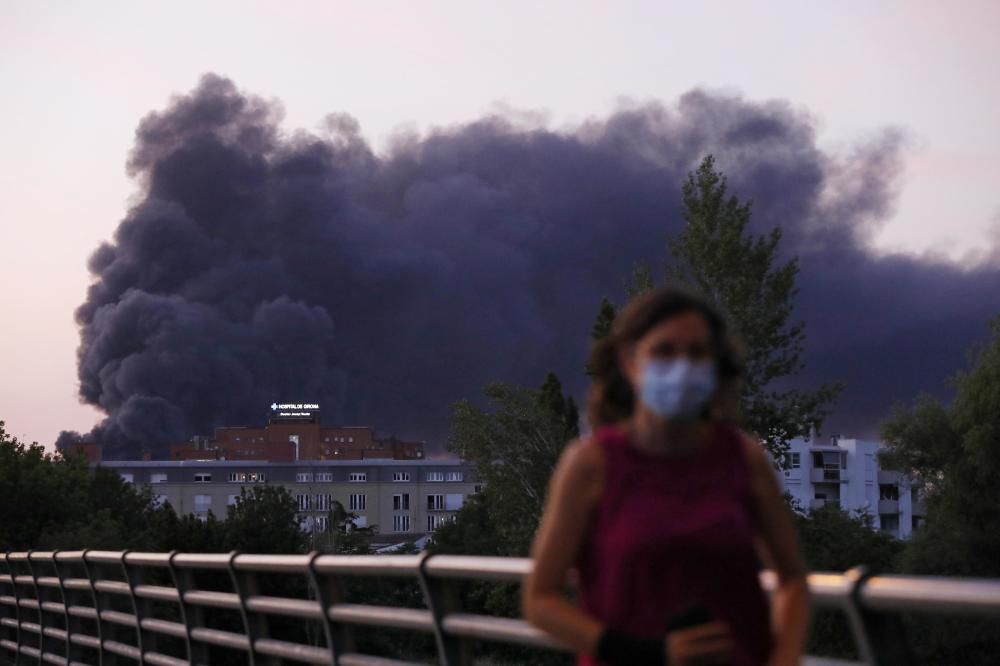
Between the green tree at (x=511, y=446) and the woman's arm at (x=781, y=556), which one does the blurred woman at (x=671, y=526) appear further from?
the green tree at (x=511, y=446)

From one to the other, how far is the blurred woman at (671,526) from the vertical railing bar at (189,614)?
758 cm

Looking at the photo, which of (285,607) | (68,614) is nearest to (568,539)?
(285,607)

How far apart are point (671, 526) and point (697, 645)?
247mm

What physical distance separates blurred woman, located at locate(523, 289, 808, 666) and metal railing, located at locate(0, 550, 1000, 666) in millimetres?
445

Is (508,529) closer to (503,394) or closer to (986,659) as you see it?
(503,394)

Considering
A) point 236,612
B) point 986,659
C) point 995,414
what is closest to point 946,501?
point 995,414

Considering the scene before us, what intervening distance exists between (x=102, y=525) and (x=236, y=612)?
294ft

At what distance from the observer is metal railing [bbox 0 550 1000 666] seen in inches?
170

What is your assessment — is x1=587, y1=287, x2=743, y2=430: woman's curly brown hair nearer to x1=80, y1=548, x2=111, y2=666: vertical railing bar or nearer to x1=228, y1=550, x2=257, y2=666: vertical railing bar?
x1=228, y1=550, x2=257, y2=666: vertical railing bar

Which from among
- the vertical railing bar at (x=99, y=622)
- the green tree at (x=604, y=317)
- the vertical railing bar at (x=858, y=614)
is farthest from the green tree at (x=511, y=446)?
the vertical railing bar at (x=858, y=614)

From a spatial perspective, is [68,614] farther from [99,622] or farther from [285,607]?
[285,607]

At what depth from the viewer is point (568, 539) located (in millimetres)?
3727

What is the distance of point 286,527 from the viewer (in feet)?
350

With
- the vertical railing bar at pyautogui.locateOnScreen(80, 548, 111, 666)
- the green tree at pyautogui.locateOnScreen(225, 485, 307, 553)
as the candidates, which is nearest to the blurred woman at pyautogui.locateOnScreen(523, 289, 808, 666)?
the vertical railing bar at pyautogui.locateOnScreen(80, 548, 111, 666)
